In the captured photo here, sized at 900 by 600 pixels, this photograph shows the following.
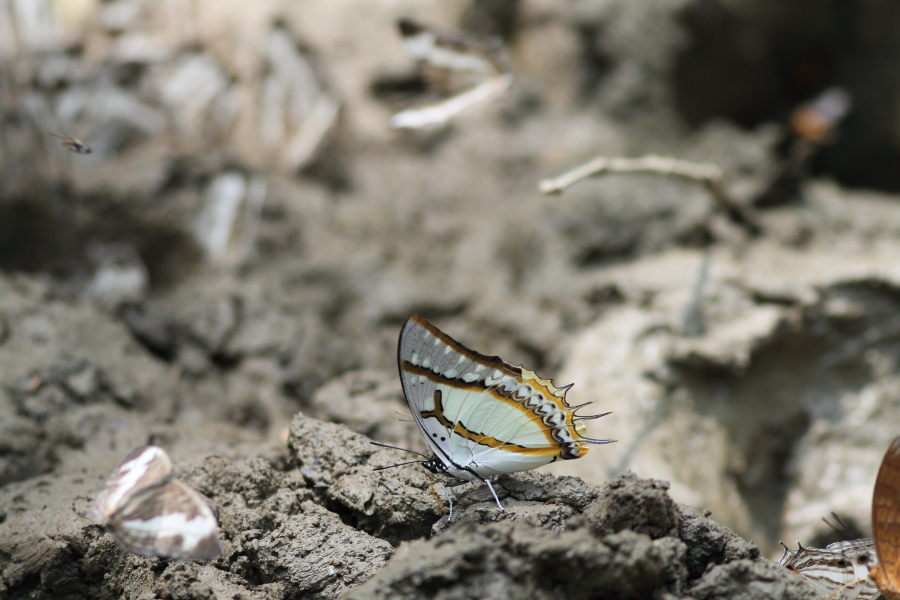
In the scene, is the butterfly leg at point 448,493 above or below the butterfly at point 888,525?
below

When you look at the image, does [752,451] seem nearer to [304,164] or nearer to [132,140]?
[304,164]

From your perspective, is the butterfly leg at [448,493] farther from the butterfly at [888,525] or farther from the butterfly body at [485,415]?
the butterfly at [888,525]

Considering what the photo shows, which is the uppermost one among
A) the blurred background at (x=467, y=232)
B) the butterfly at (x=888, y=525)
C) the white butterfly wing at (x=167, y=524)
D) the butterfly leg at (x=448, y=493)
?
the blurred background at (x=467, y=232)

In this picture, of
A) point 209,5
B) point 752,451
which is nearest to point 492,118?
point 209,5

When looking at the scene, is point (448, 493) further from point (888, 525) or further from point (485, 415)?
point (888, 525)

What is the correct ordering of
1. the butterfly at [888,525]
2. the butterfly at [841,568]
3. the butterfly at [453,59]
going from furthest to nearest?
the butterfly at [453,59] → the butterfly at [841,568] → the butterfly at [888,525]

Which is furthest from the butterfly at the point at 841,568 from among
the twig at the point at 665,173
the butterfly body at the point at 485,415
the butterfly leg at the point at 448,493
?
the twig at the point at 665,173
